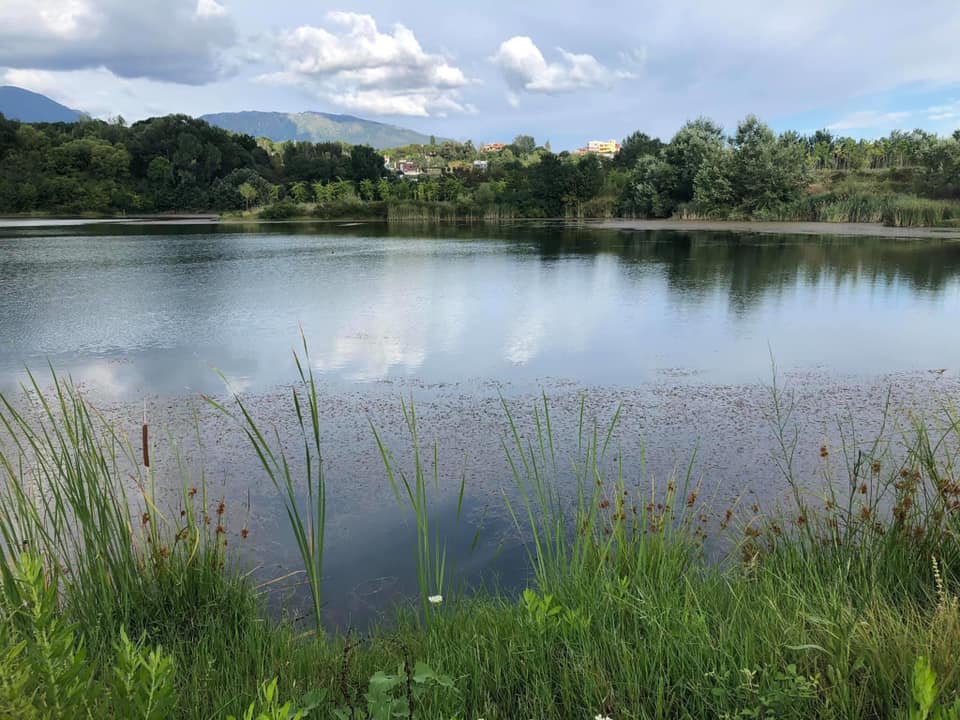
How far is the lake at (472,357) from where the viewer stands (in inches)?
140

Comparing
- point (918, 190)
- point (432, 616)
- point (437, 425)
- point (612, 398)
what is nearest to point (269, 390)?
point (437, 425)

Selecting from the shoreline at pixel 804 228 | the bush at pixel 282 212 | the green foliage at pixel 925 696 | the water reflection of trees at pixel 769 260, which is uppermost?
the bush at pixel 282 212

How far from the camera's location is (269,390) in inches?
217

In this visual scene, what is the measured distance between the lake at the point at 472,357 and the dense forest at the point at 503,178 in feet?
50.0

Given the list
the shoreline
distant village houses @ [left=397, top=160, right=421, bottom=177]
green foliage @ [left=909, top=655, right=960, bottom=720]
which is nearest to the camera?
green foliage @ [left=909, top=655, right=960, bottom=720]

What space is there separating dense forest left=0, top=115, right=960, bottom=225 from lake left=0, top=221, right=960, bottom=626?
15.2 metres

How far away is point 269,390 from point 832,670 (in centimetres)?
470

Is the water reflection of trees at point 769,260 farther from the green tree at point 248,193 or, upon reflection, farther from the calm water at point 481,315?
the green tree at point 248,193

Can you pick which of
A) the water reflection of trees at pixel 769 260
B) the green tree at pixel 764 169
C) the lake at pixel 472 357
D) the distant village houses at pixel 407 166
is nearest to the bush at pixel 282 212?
the water reflection of trees at pixel 769 260

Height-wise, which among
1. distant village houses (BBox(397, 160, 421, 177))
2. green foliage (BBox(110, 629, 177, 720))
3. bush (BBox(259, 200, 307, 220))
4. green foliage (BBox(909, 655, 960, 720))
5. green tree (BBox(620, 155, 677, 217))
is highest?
distant village houses (BBox(397, 160, 421, 177))

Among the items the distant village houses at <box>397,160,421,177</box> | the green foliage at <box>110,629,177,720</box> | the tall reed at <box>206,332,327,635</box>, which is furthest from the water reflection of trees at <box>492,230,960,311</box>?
the distant village houses at <box>397,160,421,177</box>

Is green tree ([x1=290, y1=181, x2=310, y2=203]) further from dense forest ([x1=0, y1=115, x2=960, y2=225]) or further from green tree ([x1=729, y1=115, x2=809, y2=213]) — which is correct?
green tree ([x1=729, y1=115, x2=809, y2=213])

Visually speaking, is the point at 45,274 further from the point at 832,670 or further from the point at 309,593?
the point at 832,670

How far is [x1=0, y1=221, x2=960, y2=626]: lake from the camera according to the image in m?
3.57
